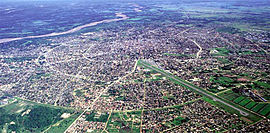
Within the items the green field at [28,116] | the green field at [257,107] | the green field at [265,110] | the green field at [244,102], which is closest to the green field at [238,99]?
the green field at [244,102]

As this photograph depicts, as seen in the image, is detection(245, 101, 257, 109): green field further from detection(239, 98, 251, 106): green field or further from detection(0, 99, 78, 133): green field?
detection(0, 99, 78, 133): green field

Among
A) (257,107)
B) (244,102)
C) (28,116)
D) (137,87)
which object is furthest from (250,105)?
(28,116)

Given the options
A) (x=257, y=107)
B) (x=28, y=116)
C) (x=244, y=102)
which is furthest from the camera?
(x=244, y=102)

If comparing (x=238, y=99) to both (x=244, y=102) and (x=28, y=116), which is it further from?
(x=28, y=116)

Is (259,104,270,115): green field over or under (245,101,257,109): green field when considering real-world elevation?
under

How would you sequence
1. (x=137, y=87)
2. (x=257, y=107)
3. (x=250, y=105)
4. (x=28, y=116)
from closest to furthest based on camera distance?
(x=257, y=107)
(x=250, y=105)
(x=28, y=116)
(x=137, y=87)

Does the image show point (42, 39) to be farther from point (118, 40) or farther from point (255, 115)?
point (255, 115)

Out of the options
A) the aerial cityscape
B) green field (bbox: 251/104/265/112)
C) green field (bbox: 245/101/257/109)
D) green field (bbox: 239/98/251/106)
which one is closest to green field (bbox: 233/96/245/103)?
the aerial cityscape

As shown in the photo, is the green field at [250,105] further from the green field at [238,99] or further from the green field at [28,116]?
the green field at [28,116]

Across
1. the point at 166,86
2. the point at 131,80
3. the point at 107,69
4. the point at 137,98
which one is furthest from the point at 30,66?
the point at 166,86

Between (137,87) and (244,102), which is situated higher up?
(137,87)

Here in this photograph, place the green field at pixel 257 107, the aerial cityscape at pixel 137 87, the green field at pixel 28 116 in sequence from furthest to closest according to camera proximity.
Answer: the green field at pixel 257 107 → the green field at pixel 28 116 → the aerial cityscape at pixel 137 87
